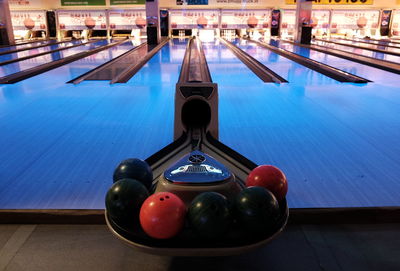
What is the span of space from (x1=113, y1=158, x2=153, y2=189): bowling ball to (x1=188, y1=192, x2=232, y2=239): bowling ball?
1.18 feet

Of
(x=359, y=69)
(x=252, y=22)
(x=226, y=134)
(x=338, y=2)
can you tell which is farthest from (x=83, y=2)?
(x=226, y=134)

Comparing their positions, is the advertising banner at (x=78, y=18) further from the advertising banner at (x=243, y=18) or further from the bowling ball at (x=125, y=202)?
the bowling ball at (x=125, y=202)

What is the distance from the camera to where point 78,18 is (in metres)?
13.2

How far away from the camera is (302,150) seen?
241 centimetres

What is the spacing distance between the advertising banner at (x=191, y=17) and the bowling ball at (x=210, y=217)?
41.8 ft

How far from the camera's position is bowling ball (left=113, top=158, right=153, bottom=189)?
1.47 metres

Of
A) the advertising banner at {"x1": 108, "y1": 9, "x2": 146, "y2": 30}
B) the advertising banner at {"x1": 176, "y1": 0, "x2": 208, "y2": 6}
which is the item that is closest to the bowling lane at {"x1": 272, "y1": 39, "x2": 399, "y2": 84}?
the advertising banner at {"x1": 176, "y1": 0, "x2": 208, "y2": 6}

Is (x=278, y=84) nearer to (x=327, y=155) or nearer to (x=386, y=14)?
(x=327, y=155)

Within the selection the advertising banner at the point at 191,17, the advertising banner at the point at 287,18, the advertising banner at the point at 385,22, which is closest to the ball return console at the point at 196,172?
the advertising banner at the point at 191,17

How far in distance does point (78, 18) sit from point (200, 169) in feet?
43.8

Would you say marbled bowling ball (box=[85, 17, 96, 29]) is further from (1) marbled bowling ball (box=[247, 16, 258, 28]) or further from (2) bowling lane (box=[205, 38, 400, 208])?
(2) bowling lane (box=[205, 38, 400, 208])

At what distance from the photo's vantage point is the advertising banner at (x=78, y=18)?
43.2 feet

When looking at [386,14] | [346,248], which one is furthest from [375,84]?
[386,14]

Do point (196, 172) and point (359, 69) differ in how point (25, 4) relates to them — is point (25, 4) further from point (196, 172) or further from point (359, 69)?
point (196, 172)
